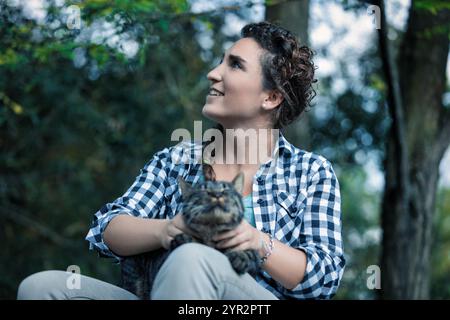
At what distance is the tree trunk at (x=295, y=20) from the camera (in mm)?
5383

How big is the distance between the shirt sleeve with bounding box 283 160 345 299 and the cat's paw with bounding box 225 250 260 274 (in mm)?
289

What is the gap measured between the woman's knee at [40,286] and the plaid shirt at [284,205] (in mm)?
407

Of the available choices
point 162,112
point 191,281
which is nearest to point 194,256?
point 191,281

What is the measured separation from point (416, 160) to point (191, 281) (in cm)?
423

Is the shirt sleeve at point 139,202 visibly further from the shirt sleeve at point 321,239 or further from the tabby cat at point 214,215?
the shirt sleeve at point 321,239

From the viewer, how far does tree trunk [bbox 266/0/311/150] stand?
538 centimetres

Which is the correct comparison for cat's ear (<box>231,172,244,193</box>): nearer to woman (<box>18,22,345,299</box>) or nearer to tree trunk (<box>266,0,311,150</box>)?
woman (<box>18,22,345,299</box>)

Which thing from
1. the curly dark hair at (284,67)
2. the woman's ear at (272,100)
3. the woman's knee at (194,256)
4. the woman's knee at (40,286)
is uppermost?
the curly dark hair at (284,67)

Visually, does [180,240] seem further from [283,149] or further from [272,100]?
[272,100]

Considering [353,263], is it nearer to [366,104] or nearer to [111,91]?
[366,104]

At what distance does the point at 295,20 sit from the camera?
17.8 feet

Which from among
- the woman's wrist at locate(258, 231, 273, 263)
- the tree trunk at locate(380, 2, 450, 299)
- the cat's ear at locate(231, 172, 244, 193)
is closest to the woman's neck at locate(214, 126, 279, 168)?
the cat's ear at locate(231, 172, 244, 193)

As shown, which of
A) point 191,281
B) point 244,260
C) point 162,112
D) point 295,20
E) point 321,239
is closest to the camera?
point 191,281

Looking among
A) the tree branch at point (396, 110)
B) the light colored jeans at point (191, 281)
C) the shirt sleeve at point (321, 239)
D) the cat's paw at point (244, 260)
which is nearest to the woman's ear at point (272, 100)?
the shirt sleeve at point (321, 239)
